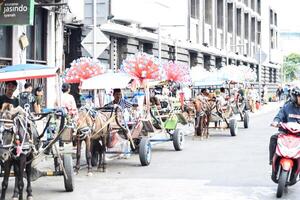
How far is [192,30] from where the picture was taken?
46.4m

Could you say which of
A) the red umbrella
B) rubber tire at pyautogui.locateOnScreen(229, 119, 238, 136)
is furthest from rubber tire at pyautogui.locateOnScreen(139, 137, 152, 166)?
rubber tire at pyautogui.locateOnScreen(229, 119, 238, 136)

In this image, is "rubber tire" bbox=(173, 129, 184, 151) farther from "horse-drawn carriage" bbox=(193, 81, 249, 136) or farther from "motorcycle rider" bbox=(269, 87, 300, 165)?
"motorcycle rider" bbox=(269, 87, 300, 165)

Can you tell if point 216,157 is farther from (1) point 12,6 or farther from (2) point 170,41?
(2) point 170,41

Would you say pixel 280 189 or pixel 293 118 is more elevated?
pixel 293 118

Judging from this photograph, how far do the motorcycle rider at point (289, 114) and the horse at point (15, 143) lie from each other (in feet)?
12.8

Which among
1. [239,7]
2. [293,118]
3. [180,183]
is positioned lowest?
[180,183]

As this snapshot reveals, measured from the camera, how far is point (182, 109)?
21.4 m

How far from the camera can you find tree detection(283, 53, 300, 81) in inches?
5128

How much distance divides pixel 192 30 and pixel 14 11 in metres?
30.1

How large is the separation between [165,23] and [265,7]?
4591 centimetres

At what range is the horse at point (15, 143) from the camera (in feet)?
31.0

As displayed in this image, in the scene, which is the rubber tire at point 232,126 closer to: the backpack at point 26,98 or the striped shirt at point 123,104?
the striped shirt at point 123,104

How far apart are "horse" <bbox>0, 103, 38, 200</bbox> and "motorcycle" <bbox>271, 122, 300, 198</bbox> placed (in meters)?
3.94

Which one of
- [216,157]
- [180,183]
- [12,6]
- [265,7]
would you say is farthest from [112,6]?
[265,7]
